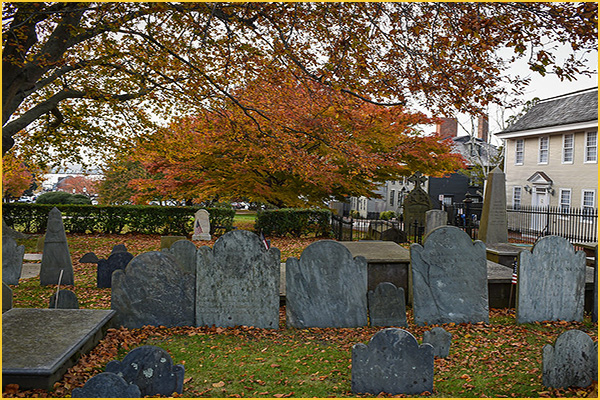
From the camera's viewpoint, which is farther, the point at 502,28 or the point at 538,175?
the point at 538,175

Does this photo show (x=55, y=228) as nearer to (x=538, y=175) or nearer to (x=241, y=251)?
(x=241, y=251)

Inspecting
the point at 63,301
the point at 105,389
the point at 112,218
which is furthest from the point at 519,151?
the point at 105,389

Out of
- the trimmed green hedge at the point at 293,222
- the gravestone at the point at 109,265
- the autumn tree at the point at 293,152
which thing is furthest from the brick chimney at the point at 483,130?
the gravestone at the point at 109,265

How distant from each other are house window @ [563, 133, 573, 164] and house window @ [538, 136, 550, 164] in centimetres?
131

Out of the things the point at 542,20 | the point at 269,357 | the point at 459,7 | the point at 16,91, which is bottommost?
the point at 269,357

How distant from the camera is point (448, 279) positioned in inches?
276

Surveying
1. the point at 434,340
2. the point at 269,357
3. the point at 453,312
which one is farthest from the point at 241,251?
the point at 453,312

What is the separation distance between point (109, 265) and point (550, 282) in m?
8.25

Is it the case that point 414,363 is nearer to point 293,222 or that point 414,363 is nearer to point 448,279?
point 448,279

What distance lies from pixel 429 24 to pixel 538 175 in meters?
23.3

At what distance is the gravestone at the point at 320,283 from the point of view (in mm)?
6781

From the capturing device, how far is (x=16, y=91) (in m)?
8.95

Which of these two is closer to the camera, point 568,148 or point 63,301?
point 63,301

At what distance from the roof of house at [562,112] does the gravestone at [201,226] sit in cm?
2026
